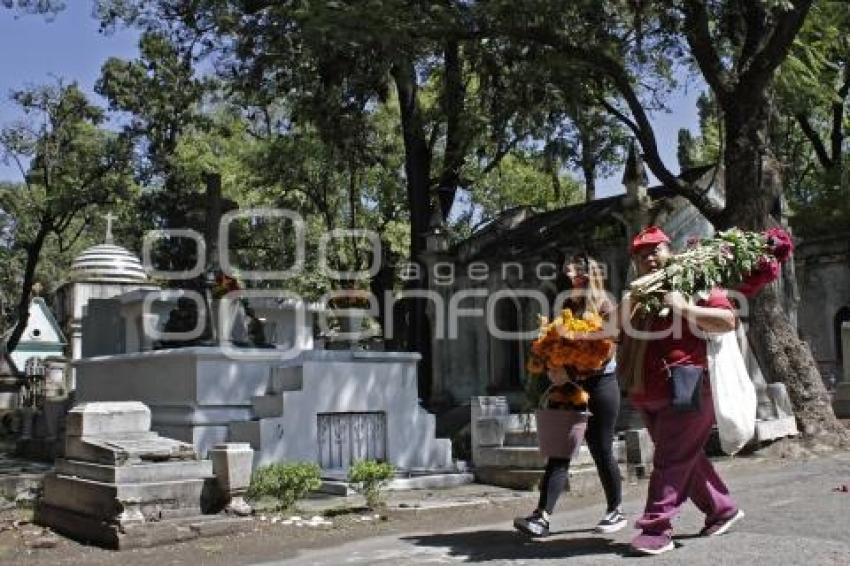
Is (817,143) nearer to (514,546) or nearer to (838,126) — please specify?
(838,126)

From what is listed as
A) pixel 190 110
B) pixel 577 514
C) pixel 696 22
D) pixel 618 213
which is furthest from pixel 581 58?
pixel 190 110

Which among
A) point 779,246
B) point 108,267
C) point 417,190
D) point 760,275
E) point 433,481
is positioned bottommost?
point 433,481

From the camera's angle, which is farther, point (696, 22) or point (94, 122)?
point (94, 122)

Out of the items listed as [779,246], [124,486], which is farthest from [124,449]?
[779,246]

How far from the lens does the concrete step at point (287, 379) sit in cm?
1318

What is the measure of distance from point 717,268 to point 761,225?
886cm

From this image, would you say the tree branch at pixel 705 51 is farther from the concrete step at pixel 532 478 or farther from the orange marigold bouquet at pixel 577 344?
the orange marigold bouquet at pixel 577 344

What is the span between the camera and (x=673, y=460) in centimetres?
608

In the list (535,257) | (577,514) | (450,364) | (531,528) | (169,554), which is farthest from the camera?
(450,364)

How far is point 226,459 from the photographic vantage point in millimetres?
8836

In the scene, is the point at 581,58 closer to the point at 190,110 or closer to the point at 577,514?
the point at 577,514

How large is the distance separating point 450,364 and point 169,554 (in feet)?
56.7

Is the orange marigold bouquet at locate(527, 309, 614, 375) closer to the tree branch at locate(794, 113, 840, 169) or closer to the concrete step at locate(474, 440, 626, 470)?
the concrete step at locate(474, 440, 626, 470)

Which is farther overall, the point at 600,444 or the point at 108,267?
the point at 108,267
